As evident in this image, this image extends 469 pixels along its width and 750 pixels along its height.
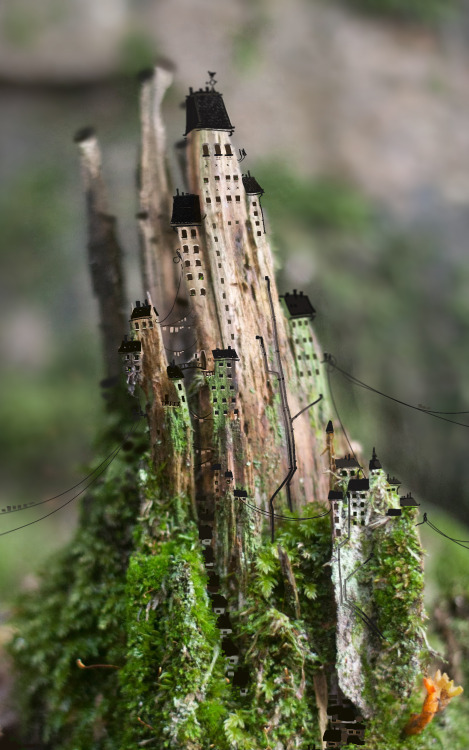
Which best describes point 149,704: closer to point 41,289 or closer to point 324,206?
point 41,289

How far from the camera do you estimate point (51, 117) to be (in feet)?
9.54

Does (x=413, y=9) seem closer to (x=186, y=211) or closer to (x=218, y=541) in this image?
(x=186, y=211)

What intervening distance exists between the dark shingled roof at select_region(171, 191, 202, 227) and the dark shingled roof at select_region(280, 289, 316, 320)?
1.83 ft

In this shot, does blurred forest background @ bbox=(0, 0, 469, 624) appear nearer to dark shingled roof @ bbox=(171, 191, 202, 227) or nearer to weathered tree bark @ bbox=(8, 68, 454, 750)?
weathered tree bark @ bbox=(8, 68, 454, 750)

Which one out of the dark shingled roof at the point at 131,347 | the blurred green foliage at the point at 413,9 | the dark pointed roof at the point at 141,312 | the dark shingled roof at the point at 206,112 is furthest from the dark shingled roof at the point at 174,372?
the blurred green foliage at the point at 413,9

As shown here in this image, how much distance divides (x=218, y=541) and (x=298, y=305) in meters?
1.17

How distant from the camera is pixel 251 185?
285cm

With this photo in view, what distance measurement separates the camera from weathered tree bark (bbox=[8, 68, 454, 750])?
254 cm

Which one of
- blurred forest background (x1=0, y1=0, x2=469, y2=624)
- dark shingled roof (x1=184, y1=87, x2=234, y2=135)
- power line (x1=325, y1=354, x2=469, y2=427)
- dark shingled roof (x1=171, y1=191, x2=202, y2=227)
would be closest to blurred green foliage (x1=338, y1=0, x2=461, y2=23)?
blurred forest background (x1=0, y1=0, x2=469, y2=624)

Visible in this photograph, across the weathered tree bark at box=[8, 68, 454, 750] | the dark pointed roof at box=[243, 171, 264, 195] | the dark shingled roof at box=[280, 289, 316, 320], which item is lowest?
the weathered tree bark at box=[8, 68, 454, 750]

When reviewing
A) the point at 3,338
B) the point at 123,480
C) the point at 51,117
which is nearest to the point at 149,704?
the point at 123,480

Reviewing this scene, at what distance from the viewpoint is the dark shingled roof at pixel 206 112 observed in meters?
2.75

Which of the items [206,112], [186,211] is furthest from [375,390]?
[206,112]

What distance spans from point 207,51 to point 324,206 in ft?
3.03
